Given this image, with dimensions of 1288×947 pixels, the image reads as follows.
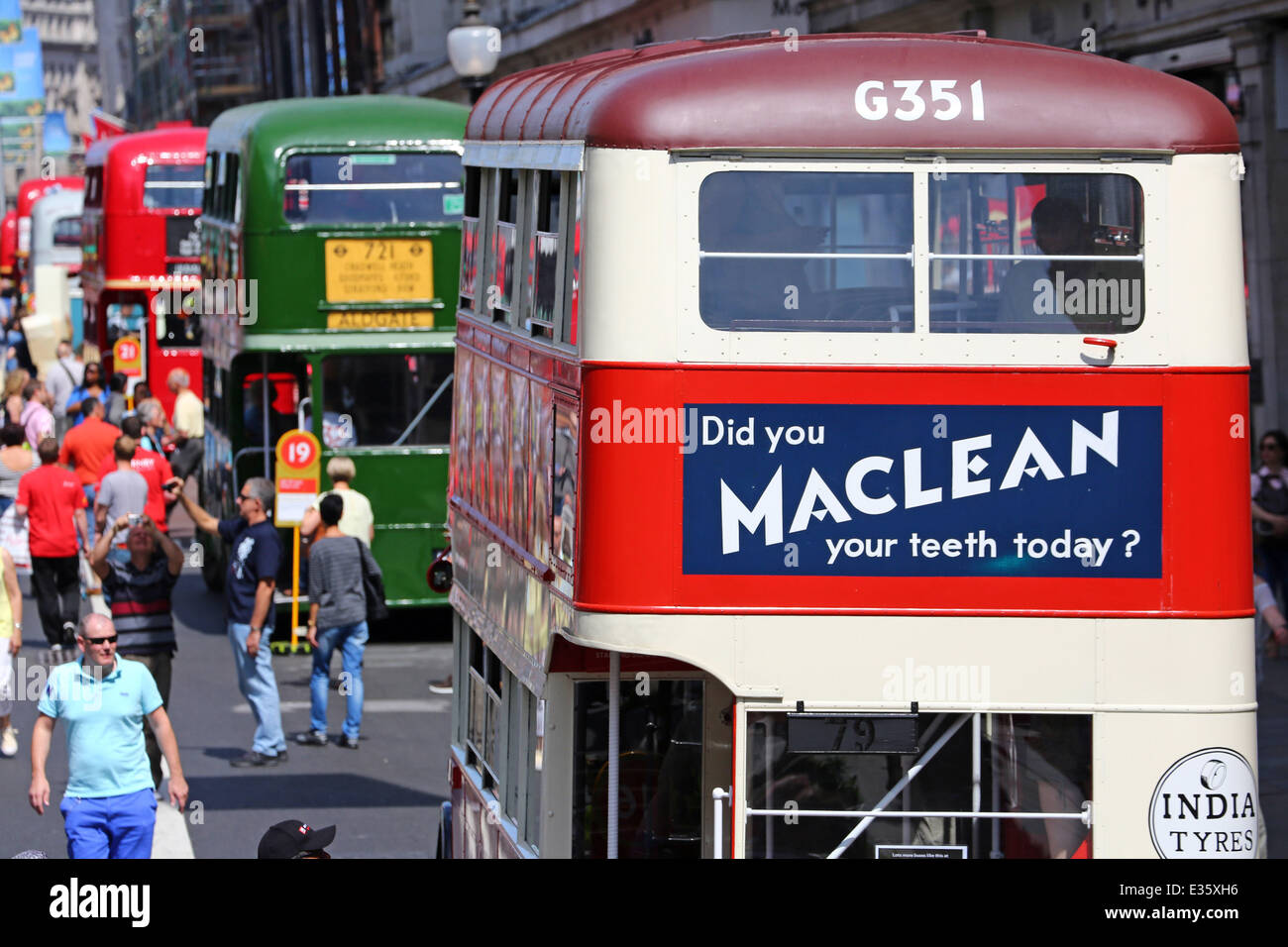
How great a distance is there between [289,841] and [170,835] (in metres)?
5.44

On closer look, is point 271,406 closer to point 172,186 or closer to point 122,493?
point 122,493

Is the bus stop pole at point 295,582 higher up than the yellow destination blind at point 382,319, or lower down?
lower down

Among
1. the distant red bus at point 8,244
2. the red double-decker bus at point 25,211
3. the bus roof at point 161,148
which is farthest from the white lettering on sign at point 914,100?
the distant red bus at point 8,244

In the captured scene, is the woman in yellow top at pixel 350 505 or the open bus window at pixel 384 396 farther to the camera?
the open bus window at pixel 384 396

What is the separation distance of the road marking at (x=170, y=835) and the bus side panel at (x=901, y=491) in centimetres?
565

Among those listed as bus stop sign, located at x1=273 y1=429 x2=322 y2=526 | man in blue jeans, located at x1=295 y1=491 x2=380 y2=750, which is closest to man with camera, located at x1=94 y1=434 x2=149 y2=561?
bus stop sign, located at x1=273 y1=429 x2=322 y2=526

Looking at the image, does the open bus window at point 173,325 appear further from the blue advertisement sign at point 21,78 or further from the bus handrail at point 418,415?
the blue advertisement sign at point 21,78

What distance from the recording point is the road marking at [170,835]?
40.4 ft

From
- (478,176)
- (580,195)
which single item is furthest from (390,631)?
(580,195)

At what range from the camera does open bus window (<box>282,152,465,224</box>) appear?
61.7 feet

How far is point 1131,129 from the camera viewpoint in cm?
707

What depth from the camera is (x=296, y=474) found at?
60.7 ft
